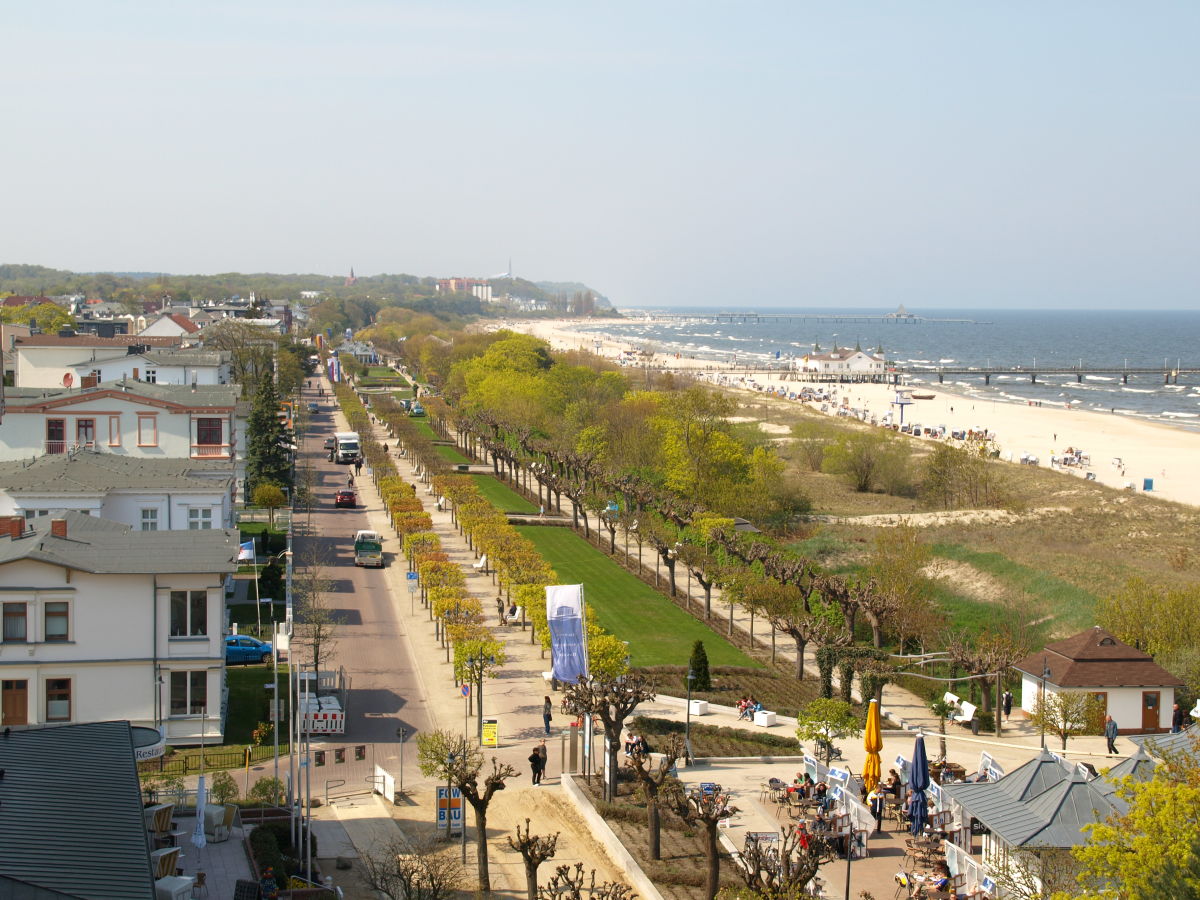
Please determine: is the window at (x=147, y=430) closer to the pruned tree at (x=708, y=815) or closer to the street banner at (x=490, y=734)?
the street banner at (x=490, y=734)

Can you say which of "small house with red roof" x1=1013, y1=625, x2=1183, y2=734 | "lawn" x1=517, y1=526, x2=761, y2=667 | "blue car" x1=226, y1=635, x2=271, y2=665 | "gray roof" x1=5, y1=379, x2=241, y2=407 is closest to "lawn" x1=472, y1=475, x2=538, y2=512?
"lawn" x1=517, y1=526, x2=761, y2=667

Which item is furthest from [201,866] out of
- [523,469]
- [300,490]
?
[523,469]

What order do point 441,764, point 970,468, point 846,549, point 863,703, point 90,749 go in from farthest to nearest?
1. point 970,468
2. point 846,549
3. point 863,703
4. point 441,764
5. point 90,749

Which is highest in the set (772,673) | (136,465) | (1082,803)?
(136,465)

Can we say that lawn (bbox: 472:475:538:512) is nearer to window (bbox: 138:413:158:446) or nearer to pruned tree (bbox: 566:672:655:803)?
window (bbox: 138:413:158:446)

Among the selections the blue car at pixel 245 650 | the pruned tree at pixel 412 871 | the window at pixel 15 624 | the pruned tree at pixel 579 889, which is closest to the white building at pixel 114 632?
the window at pixel 15 624

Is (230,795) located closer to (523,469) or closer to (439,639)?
(439,639)

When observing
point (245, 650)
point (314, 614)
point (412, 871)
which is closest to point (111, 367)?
point (245, 650)
